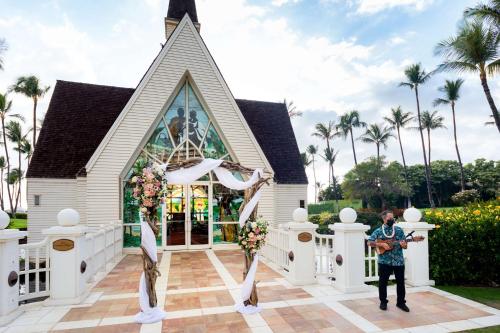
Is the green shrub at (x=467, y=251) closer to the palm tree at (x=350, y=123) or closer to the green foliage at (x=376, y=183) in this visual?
the green foliage at (x=376, y=183)

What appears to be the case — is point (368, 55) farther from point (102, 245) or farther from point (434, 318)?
point (102, 245)

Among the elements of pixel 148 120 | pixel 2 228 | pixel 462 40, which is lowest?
pixel 2 228

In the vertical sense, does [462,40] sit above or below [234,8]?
above

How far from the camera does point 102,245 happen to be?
8.40 meters

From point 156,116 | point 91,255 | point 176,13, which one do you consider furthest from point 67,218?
point 176,13

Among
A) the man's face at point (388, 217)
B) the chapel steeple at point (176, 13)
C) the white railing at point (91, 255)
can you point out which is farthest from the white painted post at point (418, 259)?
the chapel steeple at point (176, 13)

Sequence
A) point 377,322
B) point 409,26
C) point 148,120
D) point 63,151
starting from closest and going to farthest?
1. point 377,322
2. point 409,26
3. point 148,120
4. point 63,151

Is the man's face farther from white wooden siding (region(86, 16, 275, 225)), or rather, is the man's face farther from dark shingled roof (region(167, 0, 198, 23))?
dark shingled roof (region(167, 0, 198, 23))

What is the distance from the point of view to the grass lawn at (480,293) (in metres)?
6.04

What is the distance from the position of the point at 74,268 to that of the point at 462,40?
19.9 meters

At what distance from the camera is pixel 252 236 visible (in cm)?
563

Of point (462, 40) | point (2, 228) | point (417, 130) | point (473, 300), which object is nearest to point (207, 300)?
point (2, 228)

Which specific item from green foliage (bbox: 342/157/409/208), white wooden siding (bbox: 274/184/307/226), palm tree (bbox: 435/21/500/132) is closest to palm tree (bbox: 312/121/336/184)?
green foliage (bbox: 342/157/409/208)

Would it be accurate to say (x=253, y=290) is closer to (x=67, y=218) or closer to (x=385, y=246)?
(x=385, y=246)
